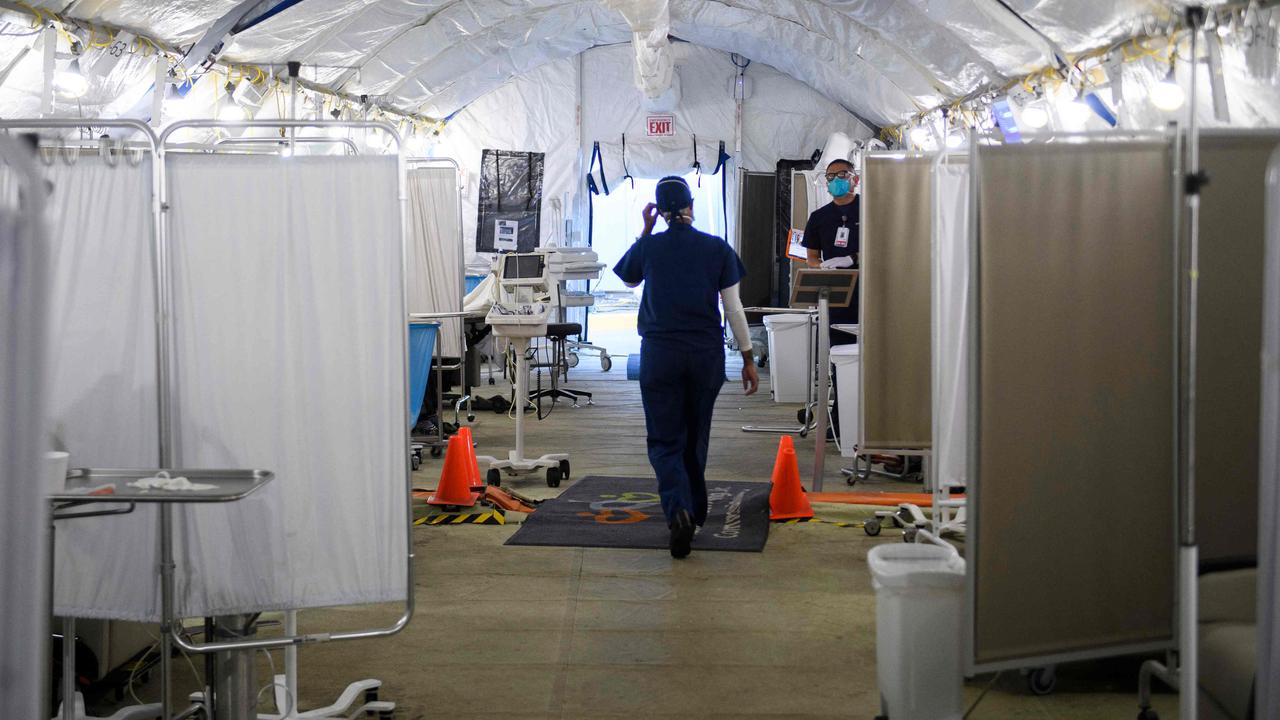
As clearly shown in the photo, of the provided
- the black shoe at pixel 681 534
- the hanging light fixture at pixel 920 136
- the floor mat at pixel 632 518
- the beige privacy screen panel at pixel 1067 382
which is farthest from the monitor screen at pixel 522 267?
the beige privacy screen panel at pixel 1067 382

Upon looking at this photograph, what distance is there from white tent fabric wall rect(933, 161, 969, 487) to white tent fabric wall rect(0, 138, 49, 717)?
365cm

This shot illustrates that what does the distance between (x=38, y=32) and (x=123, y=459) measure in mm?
3670

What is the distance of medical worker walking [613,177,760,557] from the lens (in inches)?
186

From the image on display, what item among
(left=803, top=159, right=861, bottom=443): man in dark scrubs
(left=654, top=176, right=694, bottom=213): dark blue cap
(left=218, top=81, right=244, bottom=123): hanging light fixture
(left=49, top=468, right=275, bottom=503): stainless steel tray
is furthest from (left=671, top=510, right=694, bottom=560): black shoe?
(left=218, top=81, right=244, bottom=123): hanging light fixture

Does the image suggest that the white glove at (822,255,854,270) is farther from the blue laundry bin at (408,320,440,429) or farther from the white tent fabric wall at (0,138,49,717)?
the white tent fabric wall at (0,138,49,717)

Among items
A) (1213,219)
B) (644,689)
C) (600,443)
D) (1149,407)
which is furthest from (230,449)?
(600,443)

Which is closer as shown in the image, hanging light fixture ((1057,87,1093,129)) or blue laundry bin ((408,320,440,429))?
blue laundry bin ((408,320,440,429))

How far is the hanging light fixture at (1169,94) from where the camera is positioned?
5.85m

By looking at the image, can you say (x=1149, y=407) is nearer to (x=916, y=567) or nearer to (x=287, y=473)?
(x=916, y=567)

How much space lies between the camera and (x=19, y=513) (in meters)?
1.35

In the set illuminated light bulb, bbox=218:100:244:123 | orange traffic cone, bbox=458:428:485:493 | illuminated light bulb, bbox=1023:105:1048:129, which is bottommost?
orange traffic cone, bbox=458:428:485:493

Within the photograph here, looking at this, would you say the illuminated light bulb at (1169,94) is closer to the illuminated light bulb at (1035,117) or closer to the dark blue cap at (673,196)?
the illuminated light bulb at (1035,117)

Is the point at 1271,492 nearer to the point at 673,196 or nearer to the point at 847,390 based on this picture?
the point at 673,196

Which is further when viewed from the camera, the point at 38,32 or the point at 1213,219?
the point at 38,32
